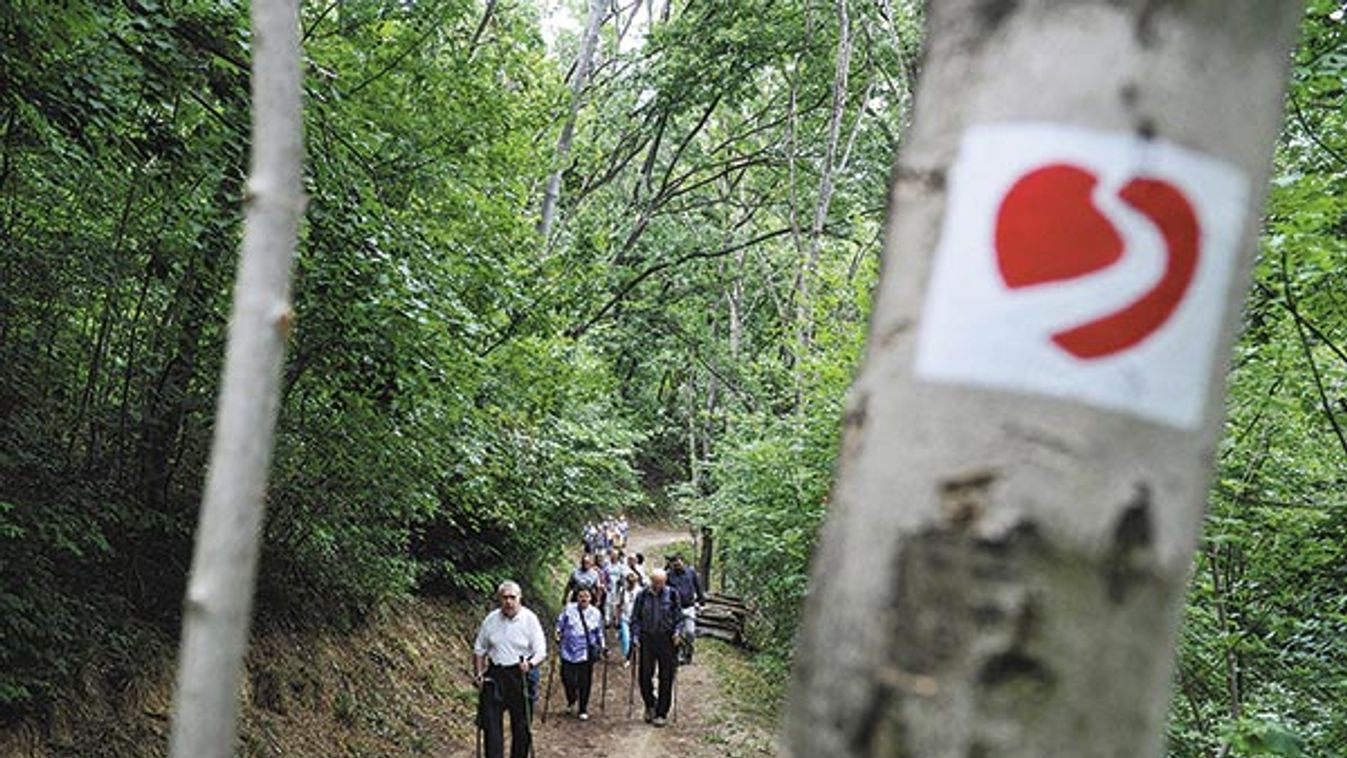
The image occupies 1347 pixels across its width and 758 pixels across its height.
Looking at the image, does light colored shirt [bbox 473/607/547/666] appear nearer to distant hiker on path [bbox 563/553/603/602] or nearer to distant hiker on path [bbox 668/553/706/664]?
distant hiker on path [bbox 563/553/603/602]

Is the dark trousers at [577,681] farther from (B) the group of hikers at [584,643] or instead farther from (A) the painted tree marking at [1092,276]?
(A) the painted tree marking at [1092,276]

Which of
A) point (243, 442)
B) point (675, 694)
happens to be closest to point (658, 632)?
point (675, 694)

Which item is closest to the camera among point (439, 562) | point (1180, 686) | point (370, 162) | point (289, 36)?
point (289, 36)

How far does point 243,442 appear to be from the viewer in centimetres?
106

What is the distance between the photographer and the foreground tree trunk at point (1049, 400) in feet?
2.33

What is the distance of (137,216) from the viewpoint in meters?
5.95

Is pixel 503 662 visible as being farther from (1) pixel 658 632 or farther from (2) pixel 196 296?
(2) pixel 196 296

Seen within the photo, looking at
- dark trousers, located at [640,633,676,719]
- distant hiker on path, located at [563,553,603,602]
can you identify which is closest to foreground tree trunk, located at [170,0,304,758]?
dark trousers, located at [640,633,676,719]

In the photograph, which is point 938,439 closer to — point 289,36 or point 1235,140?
point 1235,140

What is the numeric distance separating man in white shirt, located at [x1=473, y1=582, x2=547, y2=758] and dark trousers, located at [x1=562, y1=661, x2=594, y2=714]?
2.57m

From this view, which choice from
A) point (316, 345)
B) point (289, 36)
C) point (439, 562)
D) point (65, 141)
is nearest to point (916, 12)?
point (439, 562)

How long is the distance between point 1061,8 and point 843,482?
43 centimetres

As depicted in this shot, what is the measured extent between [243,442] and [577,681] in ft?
34.6

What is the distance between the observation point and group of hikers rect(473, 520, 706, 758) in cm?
807
